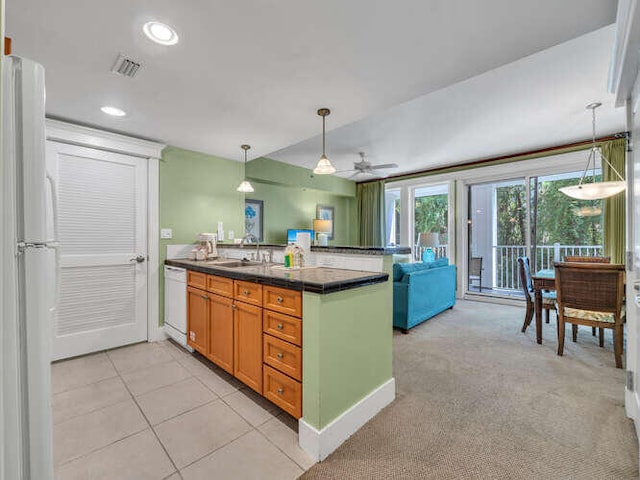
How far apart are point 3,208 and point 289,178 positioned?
4.71 meters

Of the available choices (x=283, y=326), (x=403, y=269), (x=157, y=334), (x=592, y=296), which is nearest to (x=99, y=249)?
(x=157, y=334)

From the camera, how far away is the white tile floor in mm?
1438

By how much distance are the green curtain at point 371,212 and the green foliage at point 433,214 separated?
77 centimetres

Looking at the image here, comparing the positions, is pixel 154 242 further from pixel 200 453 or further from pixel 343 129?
pixel 343 129

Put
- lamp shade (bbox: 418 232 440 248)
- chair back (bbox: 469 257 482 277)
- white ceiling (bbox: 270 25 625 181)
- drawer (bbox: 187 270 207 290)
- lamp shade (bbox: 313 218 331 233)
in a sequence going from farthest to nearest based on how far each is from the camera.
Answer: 1. lamp shade (bbox: 313 218 331 233)
2. chair back (bbox: 469 257 482 277)
3. lamp shade (bbox: 418 232 440 248)
4. drawer (bbox: 187 270 207 290)
5. white ceiling (bbox: 270 25 625 181)

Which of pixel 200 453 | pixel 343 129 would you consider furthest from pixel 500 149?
pixel 200 453

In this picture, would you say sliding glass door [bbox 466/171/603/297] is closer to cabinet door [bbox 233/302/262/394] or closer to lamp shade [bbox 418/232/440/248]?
lamp shade [bbox 418/232/440/248]

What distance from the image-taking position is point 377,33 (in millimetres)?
1572

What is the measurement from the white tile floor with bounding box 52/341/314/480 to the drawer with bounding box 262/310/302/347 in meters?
0.56

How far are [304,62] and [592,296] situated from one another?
3033 millimetres

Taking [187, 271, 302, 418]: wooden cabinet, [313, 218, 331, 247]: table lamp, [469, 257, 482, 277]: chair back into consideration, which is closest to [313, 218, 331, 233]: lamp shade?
[313, 218, 331, 247]: table lamp

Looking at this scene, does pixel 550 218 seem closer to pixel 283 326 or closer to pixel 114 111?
pixel 283 326

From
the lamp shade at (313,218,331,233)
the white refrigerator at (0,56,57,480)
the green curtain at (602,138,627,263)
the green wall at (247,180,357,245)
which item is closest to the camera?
the white refrigerator at (0,56,57,480)

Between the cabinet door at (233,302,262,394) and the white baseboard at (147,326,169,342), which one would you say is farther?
the white baseboard at (147,326,169,342)
